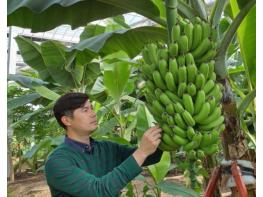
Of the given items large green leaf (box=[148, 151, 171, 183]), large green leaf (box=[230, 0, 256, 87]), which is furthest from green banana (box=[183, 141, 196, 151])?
large green leaf (box=[148, 151, 171, 183])

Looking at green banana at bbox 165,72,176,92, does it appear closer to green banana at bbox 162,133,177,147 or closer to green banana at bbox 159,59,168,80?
green banana at bbox 159,59,168,80

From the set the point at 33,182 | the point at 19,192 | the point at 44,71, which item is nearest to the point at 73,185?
the point at 44,71

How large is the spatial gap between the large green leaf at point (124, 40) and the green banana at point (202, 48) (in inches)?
19.7

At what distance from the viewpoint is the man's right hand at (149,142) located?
3.59 ft

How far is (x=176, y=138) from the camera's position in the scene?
102 centimetres

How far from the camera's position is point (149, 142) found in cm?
111

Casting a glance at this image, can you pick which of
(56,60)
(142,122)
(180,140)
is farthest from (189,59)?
(56,60)

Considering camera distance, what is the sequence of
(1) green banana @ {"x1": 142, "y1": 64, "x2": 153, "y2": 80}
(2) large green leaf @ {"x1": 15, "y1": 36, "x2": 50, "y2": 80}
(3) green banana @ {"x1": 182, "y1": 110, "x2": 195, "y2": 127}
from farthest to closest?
(2) large green leaf @ {"x1": 15, "y1": 36, "x2": 50, "y2": 80}
(1) green banana @ {"x1": 142, "y1": 64, "x2": 153, "y2": 80}
(3) green banana @ {"x1": 182, "y1": 110, "x2": 195, "y2": 127}

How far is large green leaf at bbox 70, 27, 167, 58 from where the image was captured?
5.16ft

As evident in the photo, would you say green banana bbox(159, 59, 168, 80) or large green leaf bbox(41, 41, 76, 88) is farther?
large green leaf bbox(41, 41, 76, 88)

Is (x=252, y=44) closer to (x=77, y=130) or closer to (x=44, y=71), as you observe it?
(x=77, y=130)

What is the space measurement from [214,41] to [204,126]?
0.27m

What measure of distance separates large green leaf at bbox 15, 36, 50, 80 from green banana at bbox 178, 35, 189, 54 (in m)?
1.94

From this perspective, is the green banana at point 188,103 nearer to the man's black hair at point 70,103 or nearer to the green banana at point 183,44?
the green banana at point 183,44
